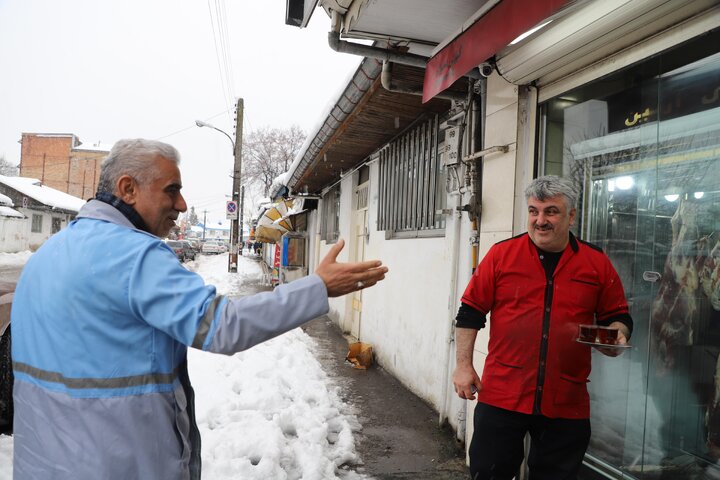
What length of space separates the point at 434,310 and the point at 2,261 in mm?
26033

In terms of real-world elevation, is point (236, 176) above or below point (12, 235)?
above

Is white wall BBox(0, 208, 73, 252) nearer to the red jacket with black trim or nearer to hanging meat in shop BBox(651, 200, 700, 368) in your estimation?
the red jacket with black trim

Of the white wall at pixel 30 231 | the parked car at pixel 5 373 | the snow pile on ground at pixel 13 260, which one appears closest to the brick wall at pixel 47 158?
the white wall at pixel 30 231

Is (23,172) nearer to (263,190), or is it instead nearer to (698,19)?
(263,190)

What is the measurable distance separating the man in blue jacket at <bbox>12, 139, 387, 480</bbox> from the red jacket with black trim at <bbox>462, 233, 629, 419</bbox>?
3.98ft

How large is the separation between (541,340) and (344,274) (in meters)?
1.31

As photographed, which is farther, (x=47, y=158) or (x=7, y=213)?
(x=47, y=158)

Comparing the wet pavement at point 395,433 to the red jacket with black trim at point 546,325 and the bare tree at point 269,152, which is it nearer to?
the red jacket with black trim at point 546,325

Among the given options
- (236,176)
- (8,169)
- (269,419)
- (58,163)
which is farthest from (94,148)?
(269,419)

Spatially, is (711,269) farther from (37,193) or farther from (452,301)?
(37,193)

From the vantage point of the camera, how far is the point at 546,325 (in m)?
2.30

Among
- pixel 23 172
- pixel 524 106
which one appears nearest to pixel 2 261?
pixel 524 106

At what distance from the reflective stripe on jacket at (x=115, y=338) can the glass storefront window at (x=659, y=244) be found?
2.21 m

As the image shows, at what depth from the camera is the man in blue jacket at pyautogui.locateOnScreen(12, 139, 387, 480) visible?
52.6 inches
